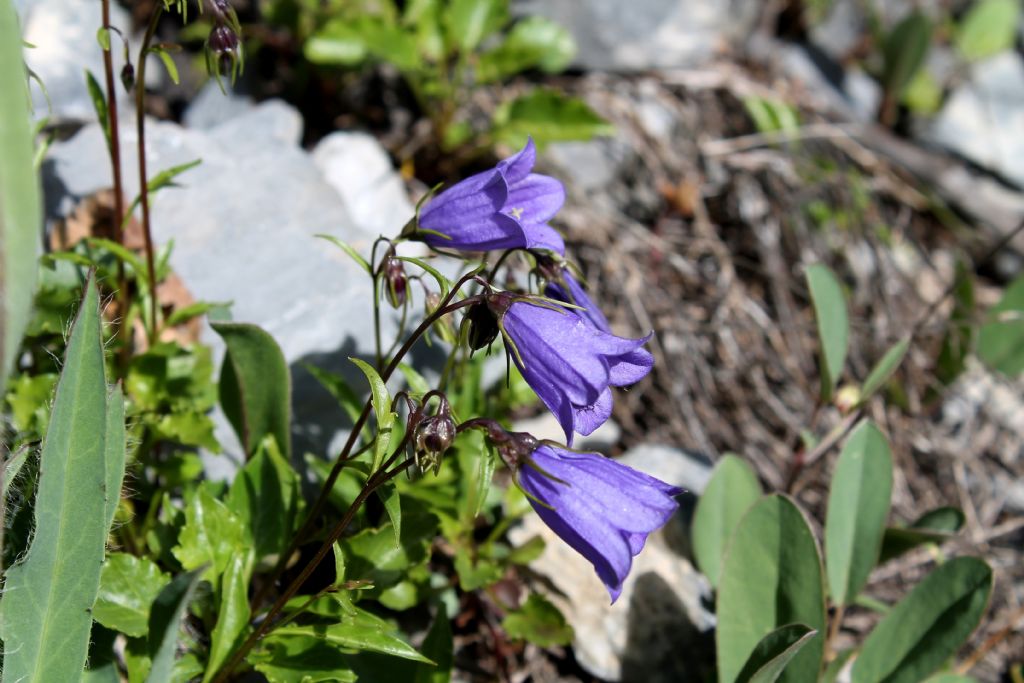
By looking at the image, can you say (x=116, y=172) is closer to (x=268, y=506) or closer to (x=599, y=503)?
(x=268, y=506)

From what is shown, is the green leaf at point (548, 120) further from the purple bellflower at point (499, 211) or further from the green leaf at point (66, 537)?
the green leaf at point (66, 537)

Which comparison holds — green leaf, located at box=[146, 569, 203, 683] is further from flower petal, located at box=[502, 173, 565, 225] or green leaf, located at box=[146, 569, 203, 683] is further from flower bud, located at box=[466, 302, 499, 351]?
flower petal, located at box=[502, 173, 565, 225]

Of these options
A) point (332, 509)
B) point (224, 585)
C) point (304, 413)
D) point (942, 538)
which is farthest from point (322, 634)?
point (942, 538)

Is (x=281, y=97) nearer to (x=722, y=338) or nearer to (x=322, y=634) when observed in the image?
(x=722, y=338)

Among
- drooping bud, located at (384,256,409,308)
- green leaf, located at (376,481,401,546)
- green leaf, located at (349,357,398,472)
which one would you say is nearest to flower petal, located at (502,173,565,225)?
drooping bud, located at (384,256,409,308)

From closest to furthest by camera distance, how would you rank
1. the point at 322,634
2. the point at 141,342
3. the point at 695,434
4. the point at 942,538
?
the point at 322,634 < the point at 942,538 < the point at 141,342 < the point at 695,434

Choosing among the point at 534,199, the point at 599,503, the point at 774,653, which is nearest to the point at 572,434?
the point at 599,503

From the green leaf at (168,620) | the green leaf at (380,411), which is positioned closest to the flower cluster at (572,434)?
the green leaf at (380,411)
